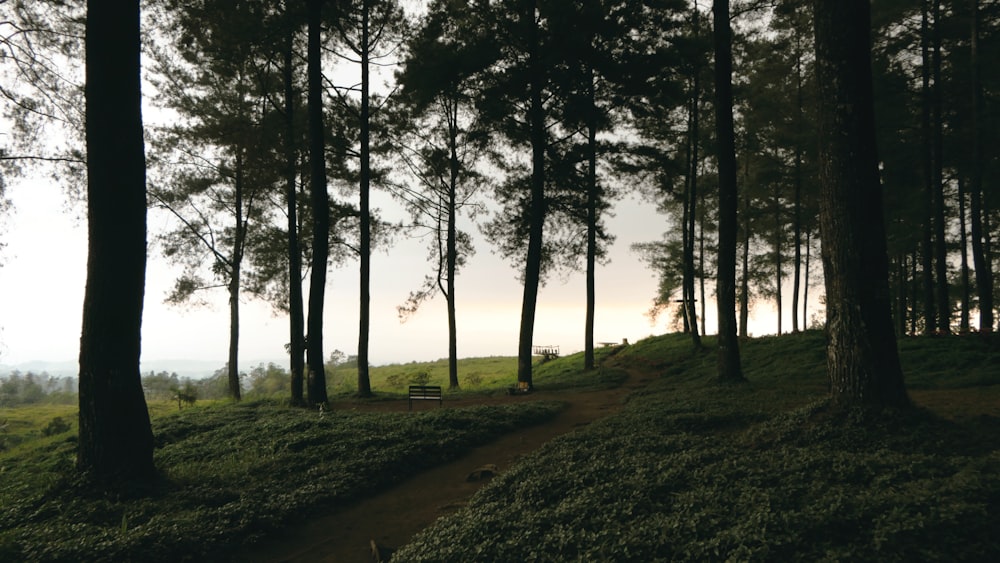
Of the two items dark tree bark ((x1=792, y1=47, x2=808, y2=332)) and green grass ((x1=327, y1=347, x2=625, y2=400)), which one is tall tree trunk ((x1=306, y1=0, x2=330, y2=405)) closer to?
green grass ((x1=327, y1=347, x2=625, y2=400))

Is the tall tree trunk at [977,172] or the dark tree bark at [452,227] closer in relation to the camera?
the tall tree trunk at [977,172]

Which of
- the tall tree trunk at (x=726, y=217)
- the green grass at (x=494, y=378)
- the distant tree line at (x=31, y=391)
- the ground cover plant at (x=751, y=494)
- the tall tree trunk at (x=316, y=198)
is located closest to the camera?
the ground cover plant at (x=751, y=494)

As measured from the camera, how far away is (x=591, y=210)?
19.5 meters

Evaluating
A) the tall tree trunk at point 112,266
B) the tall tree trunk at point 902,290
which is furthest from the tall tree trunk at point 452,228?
the tall tree trunk at point 902,290

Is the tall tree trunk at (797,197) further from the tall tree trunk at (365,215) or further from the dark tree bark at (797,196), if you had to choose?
the tall tree trunk at (365,215)

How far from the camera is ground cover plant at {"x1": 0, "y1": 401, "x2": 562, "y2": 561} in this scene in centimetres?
511

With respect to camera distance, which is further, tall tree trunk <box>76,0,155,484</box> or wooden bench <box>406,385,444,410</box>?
wooden bench <box>406,385,444,410</box>

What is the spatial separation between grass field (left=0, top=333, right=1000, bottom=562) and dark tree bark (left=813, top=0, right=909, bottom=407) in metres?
0.58

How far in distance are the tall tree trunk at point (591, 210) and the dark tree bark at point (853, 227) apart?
10.4 meters

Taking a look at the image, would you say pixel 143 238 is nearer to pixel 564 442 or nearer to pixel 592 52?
pixel 564 442

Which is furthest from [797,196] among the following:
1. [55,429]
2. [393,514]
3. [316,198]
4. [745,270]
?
[55,429]

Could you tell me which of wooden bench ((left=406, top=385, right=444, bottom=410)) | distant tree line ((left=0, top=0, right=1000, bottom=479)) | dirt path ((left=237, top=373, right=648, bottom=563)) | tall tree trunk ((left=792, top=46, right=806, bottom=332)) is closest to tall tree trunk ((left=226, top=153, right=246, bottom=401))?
distant tree line ((left=0, top=0, right=1000, bottom=479))

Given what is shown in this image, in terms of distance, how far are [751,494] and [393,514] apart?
436cm

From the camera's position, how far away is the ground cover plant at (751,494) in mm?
3602
